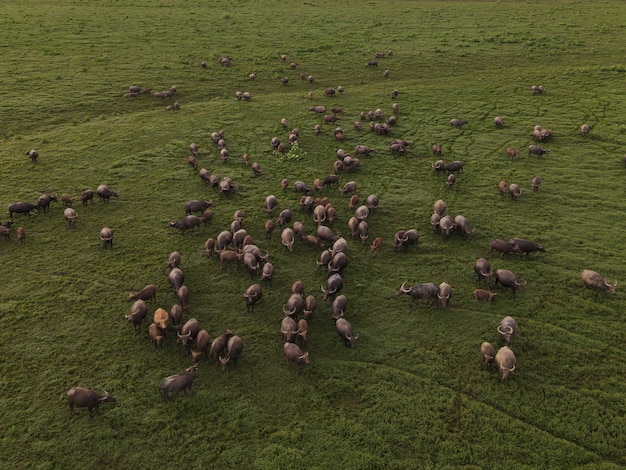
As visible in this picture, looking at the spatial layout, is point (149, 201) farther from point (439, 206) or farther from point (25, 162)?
point (439, 206)

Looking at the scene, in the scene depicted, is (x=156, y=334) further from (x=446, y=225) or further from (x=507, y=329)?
(x=446, y=225)

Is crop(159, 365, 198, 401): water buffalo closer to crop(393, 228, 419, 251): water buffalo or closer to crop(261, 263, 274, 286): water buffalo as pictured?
crop(261, 263, 274, 286): water buffalo

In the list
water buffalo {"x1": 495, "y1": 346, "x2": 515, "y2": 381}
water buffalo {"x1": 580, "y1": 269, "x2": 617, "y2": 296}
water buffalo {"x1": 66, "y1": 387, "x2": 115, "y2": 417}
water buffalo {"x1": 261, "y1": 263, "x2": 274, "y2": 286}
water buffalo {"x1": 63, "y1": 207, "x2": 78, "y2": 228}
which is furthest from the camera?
water buffalo {"x1": 63, "y1": 207, "x2": 78, "y2": 228}

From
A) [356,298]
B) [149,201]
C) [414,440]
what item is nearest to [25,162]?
[149,201]

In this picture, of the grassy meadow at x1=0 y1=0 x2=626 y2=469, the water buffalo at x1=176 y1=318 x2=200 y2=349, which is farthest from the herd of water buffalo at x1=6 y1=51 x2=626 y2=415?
the grassy meadow at x1=0 y1=0 x2=626 y2=469

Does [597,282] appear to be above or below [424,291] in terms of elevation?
above

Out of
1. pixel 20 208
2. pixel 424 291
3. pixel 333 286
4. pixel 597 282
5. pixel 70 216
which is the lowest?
pixel 333 286

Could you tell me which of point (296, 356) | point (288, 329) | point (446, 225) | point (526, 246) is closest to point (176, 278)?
point (288, 329)
